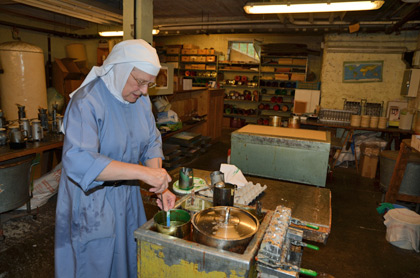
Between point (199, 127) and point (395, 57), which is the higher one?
point (395, 57)

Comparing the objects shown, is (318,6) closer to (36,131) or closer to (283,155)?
(283,155)

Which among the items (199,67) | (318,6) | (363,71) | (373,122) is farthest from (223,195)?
(199,67)

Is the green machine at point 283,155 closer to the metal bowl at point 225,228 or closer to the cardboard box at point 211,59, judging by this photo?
the metal bowl at point 225,228

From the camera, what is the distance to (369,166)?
5.18 metres

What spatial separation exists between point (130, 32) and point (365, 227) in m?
3.52

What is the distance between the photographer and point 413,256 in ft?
9.43

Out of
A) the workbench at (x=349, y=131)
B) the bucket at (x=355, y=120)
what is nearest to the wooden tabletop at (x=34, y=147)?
the workbench at (x=349, y=131)

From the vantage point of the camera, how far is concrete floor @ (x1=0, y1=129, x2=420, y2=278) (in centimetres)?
242

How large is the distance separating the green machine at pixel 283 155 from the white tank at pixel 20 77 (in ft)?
11.4

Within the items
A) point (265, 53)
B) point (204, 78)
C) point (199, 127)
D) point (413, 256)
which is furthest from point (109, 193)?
point (204, 78)

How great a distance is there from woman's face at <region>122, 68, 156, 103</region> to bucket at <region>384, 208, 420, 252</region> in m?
3.08

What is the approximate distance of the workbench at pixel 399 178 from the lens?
370 centimetres

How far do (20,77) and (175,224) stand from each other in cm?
433

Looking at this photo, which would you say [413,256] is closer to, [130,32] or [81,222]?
[81,222]
